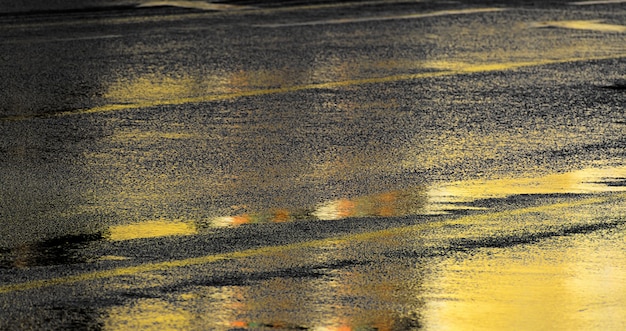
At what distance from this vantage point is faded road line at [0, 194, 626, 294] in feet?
21.7

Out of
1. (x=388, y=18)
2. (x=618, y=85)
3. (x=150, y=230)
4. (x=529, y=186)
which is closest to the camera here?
(x=150, y=230)

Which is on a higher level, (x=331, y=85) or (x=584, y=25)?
(x=584, y=25)

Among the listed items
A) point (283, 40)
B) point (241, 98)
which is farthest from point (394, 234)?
point (283, 40)

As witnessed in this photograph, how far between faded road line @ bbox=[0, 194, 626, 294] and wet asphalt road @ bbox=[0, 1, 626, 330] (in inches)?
0.7

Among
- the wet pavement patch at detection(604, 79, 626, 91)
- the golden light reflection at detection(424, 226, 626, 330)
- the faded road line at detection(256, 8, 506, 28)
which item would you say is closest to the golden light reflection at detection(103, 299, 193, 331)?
the golden light reflection at detection(424, 226, 626, 330)

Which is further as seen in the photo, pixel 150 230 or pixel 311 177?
pixel 311 177

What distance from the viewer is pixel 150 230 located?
7.61 meters

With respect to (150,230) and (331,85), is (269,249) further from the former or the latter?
(331,85)

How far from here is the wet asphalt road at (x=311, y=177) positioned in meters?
6.38

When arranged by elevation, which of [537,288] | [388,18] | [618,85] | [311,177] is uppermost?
[388,18]

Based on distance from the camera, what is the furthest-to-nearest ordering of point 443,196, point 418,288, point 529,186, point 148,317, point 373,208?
point 529,186, point 443,196, point 373,208, point 418,288, point 148,317

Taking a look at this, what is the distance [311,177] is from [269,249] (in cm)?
Result: 174

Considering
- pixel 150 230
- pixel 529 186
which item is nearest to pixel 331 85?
pixel 529 186

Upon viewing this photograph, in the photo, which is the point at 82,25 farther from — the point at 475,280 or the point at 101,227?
the point at 475,280
